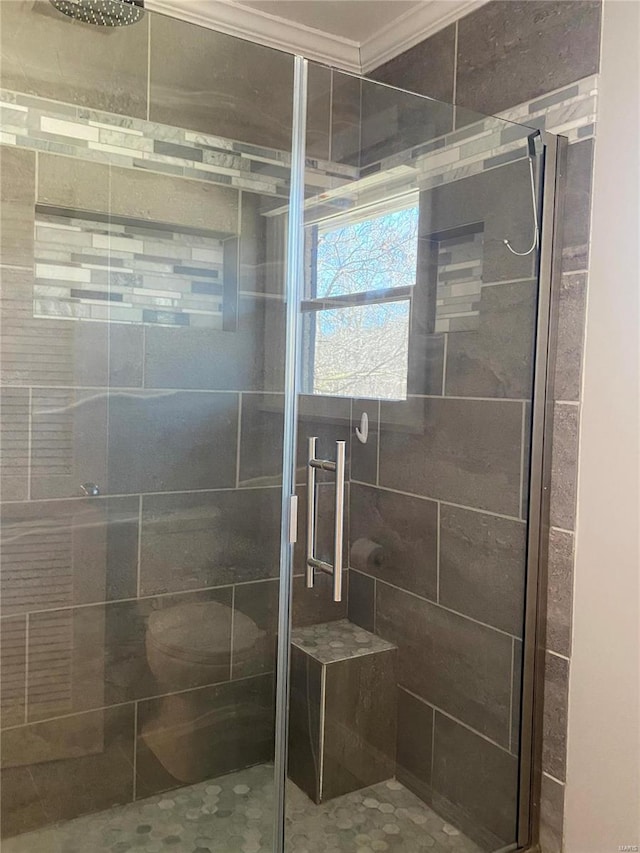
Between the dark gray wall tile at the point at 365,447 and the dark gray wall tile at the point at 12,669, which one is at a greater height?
the dark gray wall tile at the point at 365,447

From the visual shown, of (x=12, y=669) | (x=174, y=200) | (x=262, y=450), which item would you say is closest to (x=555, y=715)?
(x=262, y=450)

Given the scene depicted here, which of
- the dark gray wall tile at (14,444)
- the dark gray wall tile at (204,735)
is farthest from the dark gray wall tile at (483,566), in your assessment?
the dark gray wall tile at (14,444)

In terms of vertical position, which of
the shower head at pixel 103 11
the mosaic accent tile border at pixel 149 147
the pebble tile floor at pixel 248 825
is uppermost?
the shower head at pixel 103 11

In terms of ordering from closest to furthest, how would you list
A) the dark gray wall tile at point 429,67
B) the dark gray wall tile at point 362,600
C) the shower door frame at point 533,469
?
1. the shower door frame at point 533,469
2. the dark gray wall tile at point 362,600
3. the dark gray wall tile at point 429,67

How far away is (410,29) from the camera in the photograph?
6.93 feet

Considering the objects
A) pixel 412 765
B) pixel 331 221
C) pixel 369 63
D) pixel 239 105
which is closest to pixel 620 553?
pixel 412 765

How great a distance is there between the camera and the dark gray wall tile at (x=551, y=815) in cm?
166

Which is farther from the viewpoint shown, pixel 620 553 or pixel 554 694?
pixel 554 694

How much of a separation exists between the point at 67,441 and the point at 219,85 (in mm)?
1007

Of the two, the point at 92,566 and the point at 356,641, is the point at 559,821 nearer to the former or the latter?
the point at 356,641

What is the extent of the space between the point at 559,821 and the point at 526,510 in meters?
0.75

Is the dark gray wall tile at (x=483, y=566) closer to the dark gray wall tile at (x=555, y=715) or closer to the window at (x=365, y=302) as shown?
the dark gray wall tile at (x=555, y=715)

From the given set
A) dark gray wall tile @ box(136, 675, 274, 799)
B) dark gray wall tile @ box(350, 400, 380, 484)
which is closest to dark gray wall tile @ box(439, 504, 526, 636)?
dark gray wall tile @ box(350, 400, 380, 484)

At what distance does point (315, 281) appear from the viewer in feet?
5.73
